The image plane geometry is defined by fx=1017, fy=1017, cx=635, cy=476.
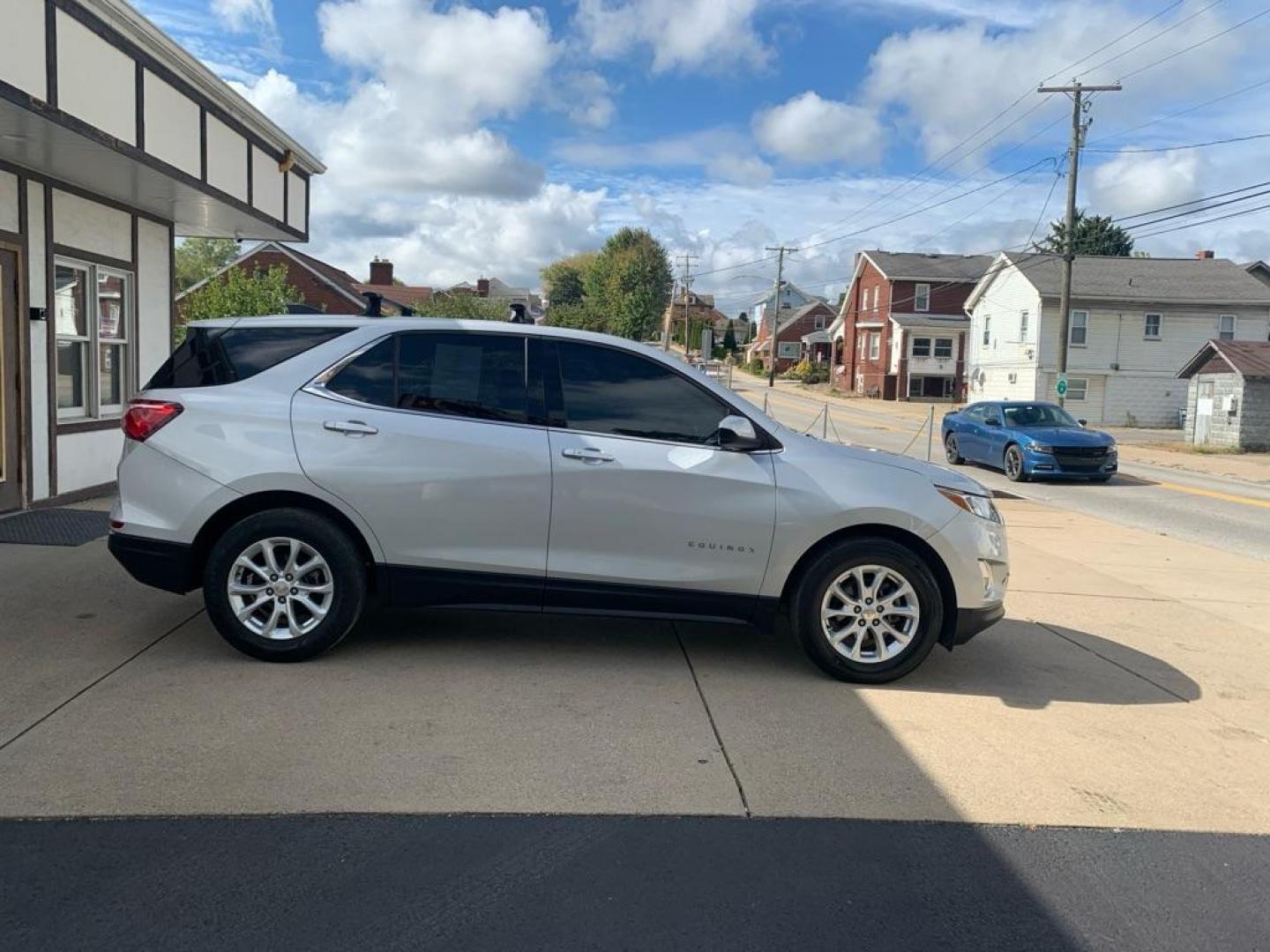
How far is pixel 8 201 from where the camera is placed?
873cm

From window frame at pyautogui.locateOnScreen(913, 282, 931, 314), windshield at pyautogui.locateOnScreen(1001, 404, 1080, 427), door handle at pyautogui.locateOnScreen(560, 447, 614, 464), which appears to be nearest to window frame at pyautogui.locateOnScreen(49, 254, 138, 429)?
door handle at pyautogui.locateOnScreen(560, 447, 614, 464)

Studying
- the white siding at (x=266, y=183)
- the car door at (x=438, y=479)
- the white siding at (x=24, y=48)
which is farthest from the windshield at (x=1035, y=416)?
the white siding at (x=24, y=48)

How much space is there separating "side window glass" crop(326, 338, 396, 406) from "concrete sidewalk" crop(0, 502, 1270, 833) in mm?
1420

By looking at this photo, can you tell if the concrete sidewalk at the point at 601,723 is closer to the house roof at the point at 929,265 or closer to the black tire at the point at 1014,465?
the black tire at the point at 1014,465

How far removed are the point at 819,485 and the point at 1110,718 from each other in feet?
6.21

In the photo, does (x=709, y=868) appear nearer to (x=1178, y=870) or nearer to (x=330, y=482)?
(x=1178, y=870)

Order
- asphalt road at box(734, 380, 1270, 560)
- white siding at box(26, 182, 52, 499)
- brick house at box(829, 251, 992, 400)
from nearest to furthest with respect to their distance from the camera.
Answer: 1. white siding at box(26, 182, 52, 499)
2. asphalt road at box(734, 380, 1270, 560)
3. brick house at box(829, 251, 992, 400)

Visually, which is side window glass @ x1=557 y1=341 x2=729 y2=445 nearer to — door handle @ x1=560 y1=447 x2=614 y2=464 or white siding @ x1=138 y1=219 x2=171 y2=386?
door handle @ x1=560 y1=447 x2=614 y2=464

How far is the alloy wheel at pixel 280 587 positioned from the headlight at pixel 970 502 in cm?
329

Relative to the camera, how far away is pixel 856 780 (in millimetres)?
4215

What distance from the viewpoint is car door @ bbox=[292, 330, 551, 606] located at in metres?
5.27

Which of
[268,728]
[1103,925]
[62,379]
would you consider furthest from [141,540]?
[62,379]

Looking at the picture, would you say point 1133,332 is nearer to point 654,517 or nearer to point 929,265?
point 929,265

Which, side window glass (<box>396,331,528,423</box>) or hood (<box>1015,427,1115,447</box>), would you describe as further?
hood (<box>1015,427,1115,447</box>)
